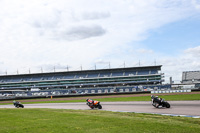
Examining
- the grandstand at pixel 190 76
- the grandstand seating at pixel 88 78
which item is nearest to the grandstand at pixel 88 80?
the grandstand seating at pixel 88 78

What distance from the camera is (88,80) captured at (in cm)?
9344

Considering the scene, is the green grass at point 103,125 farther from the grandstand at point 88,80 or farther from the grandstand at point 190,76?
the grandstand at point 190,76

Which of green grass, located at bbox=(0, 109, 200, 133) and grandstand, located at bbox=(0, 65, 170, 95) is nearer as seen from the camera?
green grass, located at bbox=(0, 109, 200, 133)

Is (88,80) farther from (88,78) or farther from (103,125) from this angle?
(103,125)

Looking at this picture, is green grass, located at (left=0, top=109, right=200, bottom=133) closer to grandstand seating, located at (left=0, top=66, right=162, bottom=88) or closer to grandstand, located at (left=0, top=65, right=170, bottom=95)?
grandstand, located at (left=0, top=65, right=170, bottom=95)

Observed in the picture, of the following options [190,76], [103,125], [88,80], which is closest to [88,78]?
[88,80]

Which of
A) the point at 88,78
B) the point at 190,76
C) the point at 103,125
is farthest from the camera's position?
the point at 190,76

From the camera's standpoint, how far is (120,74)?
9200 cm

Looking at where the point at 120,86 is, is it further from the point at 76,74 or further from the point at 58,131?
the point at 58,131

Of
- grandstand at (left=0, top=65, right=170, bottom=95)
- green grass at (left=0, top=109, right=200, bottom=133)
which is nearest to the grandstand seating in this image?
grandstand at (left=0, top=65, right=170, bottom=95)

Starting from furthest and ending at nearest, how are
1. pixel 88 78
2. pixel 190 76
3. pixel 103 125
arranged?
pixel 190 76 < pixel 88 78 < pixel 103 125

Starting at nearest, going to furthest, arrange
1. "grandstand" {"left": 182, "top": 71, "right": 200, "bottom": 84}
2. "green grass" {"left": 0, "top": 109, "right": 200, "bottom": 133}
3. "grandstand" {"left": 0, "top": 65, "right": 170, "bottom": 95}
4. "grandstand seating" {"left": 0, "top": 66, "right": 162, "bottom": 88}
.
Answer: "green grass" {"left": 0, "top": 109, "right": 200, "bottom": 133} < "grandstand" {"left": 0, "top": 65, "right": 170, "bottom": 95} < "grandstand seating" {"left": 0, "top": 66, "right": 162, "bottom": 88} < "grandstand" {"left": 182, "top": 71, "right": 200, "bottom": 84}

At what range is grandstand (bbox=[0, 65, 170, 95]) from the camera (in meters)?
86.3

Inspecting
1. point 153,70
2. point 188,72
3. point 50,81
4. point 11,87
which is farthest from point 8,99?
point 188,72
